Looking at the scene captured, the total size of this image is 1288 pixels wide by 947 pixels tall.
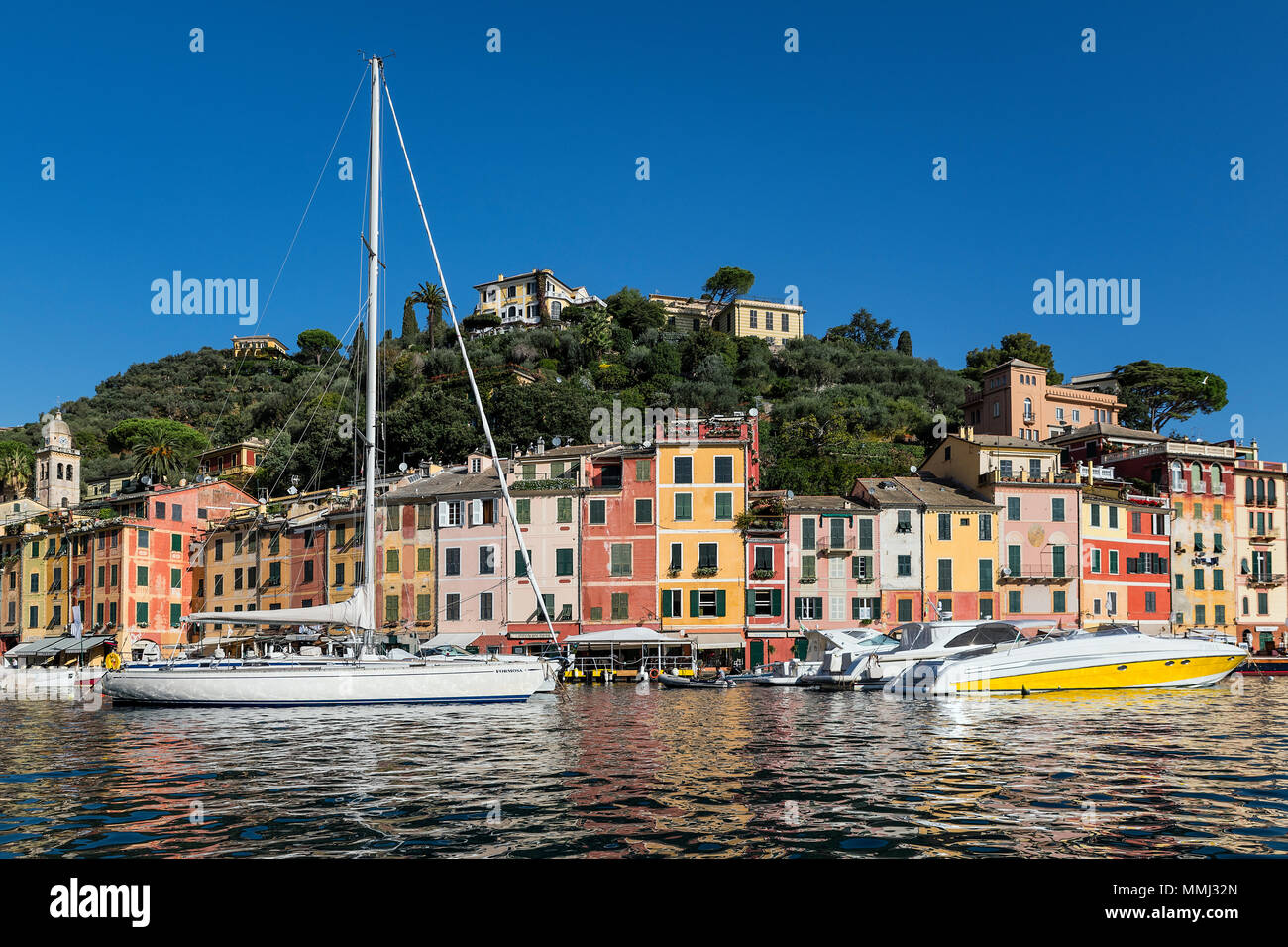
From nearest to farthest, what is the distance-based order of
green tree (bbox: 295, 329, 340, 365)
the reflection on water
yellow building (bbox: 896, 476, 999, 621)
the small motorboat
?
1. the reflection on water
2. the small motorboat
3. yellow building (bbox: 896, 476, 999, 621)
4. green tree (bbox: 295, 329, 340, 365)

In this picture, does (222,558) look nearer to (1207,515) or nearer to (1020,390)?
(1207,515)

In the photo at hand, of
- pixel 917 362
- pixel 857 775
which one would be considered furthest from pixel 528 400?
pixel 857 775

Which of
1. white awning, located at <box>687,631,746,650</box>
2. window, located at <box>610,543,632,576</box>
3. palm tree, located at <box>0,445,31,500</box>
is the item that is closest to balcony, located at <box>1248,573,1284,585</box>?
white awning, located at <box>687,631,746,650</box>

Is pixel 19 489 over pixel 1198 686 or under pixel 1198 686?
over

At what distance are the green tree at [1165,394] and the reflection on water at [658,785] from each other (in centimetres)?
9155

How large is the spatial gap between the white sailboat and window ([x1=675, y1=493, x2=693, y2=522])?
2649 centimetres

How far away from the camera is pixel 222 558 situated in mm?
69125

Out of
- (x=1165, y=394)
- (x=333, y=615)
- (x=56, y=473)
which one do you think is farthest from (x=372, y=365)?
(x=1165, y=394)

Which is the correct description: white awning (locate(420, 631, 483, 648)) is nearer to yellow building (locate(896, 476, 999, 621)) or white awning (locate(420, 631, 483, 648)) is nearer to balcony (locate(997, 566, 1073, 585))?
yellow building (locate(896, 476, 999, 621))

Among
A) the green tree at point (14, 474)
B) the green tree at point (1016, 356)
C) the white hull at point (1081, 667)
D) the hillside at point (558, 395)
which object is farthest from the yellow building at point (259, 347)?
the white hull at point (1081, 667)

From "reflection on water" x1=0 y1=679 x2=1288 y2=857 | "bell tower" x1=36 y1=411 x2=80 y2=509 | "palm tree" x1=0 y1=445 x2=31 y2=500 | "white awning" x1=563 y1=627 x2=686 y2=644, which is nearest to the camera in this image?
"reflection on water" x1=0 y1=679 x2=1288 y2=857

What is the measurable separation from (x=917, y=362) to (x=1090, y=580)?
231ft

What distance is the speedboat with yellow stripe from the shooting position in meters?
33.8
